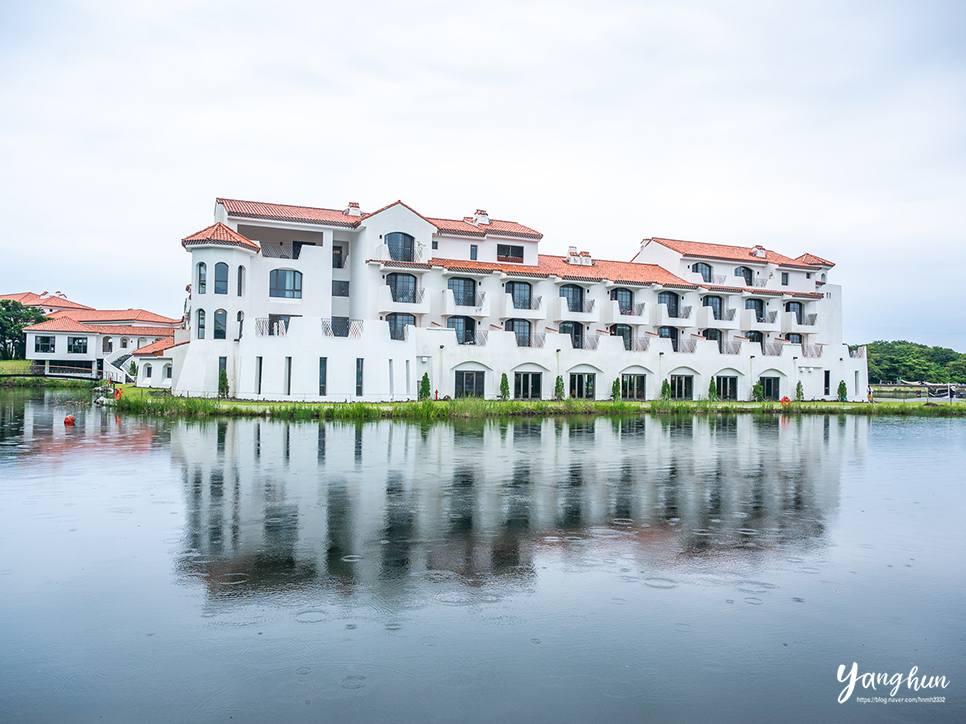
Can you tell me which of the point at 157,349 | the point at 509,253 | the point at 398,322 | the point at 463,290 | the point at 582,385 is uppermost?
the point at 509,253

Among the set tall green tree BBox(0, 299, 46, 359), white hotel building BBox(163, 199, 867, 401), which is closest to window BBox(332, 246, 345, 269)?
white hotel building BBox(163, 199, 867, 401)

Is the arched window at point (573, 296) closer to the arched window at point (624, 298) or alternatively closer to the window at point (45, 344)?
the arched window at point (624, 298)

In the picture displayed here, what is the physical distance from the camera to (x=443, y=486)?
48.0 ft

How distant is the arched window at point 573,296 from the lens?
53875 millimetres

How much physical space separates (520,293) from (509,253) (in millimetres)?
3543

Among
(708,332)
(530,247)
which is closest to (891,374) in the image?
(708,332)

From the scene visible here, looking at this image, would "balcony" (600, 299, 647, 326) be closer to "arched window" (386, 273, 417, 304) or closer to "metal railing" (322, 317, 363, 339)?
"arched window" (386, 273, 417, 304)

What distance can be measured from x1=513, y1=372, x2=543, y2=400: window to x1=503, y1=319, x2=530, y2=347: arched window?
4060mm

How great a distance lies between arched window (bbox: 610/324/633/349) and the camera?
5559 centimetres

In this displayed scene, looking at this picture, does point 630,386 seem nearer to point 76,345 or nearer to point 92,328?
point 92,328

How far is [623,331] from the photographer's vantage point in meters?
56.1

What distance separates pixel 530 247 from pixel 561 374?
11.5 m

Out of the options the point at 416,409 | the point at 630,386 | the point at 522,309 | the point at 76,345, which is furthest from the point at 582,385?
the point at 76,345

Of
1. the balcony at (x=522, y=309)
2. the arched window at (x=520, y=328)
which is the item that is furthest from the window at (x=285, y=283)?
the arched window at (x=520, y=328)
